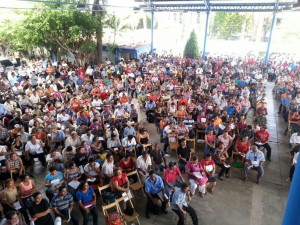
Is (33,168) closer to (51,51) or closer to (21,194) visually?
(21,194)

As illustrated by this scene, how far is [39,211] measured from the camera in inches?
199

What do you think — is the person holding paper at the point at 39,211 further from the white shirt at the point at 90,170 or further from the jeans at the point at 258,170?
the jeans at the point at 258,170

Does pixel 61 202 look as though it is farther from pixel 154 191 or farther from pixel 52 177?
pixel 154 191

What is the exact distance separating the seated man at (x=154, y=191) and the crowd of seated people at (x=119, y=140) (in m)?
0.02

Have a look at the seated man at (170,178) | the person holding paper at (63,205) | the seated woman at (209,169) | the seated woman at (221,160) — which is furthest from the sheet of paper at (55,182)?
the seated woman at (221,160)

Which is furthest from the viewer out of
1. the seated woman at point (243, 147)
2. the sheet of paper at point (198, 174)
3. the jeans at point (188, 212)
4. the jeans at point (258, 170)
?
the seated woman at point (243, 147)

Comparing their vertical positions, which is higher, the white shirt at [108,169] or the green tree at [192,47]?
the green tree at [192,47]

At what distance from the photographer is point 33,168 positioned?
766cm

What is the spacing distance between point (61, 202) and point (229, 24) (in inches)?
1483

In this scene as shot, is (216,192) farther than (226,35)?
No

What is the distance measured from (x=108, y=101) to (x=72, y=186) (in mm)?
5577

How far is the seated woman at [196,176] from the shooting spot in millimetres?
6387

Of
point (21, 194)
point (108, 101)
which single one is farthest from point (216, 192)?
point (108, 101)

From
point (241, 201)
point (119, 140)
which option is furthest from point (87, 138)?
point (241, 201)
